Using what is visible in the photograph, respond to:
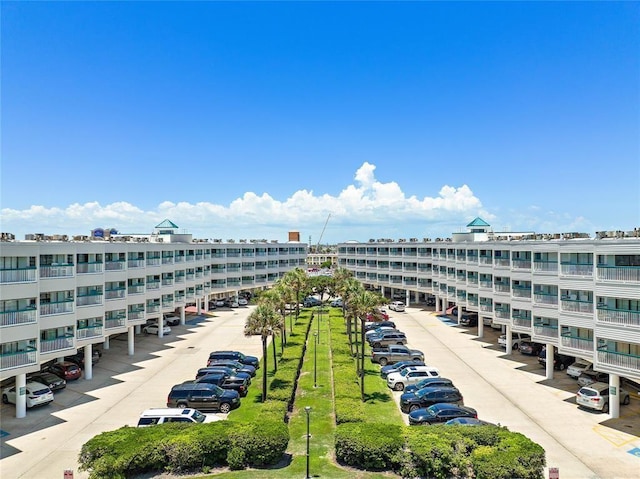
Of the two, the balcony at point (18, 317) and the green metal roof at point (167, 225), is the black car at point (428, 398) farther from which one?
the green metal roof at point (167, 225)

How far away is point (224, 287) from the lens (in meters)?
82.8

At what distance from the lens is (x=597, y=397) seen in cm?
3152

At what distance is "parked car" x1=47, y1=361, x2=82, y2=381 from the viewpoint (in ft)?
128

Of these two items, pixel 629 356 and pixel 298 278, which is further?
pixel 298 278

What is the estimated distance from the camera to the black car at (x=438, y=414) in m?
28.5

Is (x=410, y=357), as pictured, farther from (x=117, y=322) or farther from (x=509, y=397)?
(x=117, y=322)

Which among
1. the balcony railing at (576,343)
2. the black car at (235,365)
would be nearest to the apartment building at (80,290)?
the black car at (235,365)

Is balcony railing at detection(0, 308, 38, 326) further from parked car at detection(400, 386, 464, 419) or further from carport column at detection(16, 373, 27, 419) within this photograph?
parked car at detection(400, 386, 464, 419)

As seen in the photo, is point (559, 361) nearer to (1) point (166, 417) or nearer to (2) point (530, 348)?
(2) point (530, 348)

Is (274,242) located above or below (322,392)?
above

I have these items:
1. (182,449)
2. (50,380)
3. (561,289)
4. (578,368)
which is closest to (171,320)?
(50,380)

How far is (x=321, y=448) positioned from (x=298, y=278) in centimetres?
3576

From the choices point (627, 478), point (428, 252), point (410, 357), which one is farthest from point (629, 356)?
point (428, 252)

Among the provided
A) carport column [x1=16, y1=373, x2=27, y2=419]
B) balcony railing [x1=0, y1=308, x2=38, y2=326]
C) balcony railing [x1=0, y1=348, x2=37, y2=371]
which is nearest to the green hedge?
balcony railing [x1=0, y1=348, x2=37, y2=371]
